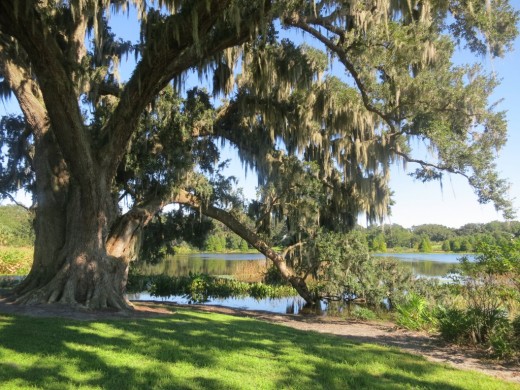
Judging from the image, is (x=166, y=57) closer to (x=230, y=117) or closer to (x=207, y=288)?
(x=230, y=117)

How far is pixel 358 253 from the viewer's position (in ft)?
47.4

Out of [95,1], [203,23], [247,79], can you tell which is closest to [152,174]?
→ [247,79]

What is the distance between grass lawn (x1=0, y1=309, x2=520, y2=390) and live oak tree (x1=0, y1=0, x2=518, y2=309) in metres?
3.31

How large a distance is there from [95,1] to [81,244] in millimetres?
5091

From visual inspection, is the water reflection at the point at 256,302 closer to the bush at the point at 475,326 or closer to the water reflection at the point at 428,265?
the water reflection at the point at 428,265

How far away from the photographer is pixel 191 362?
4.71m

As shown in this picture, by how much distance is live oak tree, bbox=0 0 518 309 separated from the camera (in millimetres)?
8273

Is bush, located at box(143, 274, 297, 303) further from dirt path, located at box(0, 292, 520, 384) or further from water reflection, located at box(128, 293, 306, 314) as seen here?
dirt path, located at box(0, 292, 520, 384)

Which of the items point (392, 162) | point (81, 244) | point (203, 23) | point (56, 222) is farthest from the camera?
point (392, 162)

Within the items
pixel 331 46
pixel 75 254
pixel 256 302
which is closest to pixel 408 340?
pixel 331 46

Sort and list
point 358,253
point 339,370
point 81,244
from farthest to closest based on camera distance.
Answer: point 358,253, point 81,244, point 339,370

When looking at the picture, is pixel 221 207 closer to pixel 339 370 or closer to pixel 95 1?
pixel 95 1

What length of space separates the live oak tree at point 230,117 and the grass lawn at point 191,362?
3310 millimetres

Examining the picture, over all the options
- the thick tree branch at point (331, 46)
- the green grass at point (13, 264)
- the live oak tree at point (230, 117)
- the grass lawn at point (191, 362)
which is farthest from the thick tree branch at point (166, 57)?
the green grass at point (13, 264)
